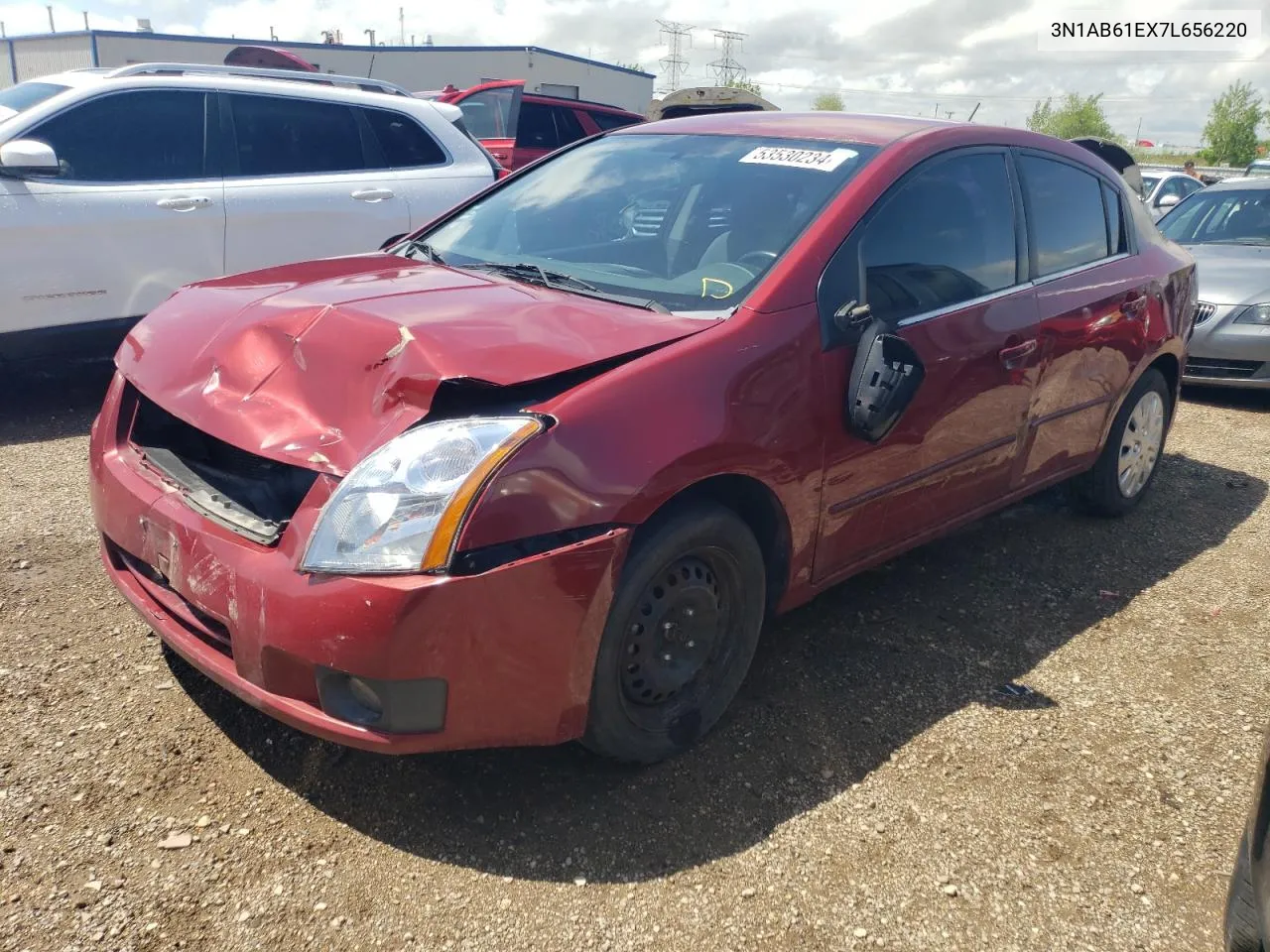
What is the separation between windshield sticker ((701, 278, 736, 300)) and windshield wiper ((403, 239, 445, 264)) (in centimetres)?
100

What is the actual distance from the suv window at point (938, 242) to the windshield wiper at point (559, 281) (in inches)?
21.8

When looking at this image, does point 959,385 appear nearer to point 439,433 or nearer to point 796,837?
point 796,837

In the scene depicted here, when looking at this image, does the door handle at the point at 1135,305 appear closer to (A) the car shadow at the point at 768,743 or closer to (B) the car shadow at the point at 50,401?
(A) the car shadow at the point at 768,743

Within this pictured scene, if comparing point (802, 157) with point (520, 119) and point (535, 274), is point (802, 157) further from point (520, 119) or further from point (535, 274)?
point (520, 119)

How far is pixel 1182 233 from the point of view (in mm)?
8805

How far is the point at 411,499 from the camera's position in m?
2.19

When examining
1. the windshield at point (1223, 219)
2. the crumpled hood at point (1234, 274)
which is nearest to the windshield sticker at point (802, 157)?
the crumpled hood at point (1234, 274)

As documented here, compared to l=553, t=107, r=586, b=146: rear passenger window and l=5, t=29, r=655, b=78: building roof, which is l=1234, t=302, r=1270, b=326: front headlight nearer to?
l=553, t=107, r=586, b=146: rear passenger window

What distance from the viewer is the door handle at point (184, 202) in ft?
18.2

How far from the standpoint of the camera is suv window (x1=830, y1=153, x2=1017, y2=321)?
3.12 m

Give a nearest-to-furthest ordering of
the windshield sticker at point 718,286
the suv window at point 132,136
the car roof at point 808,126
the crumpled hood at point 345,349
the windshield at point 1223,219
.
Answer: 1. the crumpled hood at point 345,349
2. the windshield sticker at point 718,286
3. the car roof at point 808,126
4. the suv window at point 132,136
5. the windshield at point 1223,219

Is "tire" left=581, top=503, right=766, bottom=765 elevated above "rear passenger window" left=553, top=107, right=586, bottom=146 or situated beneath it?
situated beneath

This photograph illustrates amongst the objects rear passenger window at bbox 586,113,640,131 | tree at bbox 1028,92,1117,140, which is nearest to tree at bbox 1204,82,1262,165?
tree at bbox 1028,92,1117,140

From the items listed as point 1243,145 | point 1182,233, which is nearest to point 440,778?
point 1182,233
